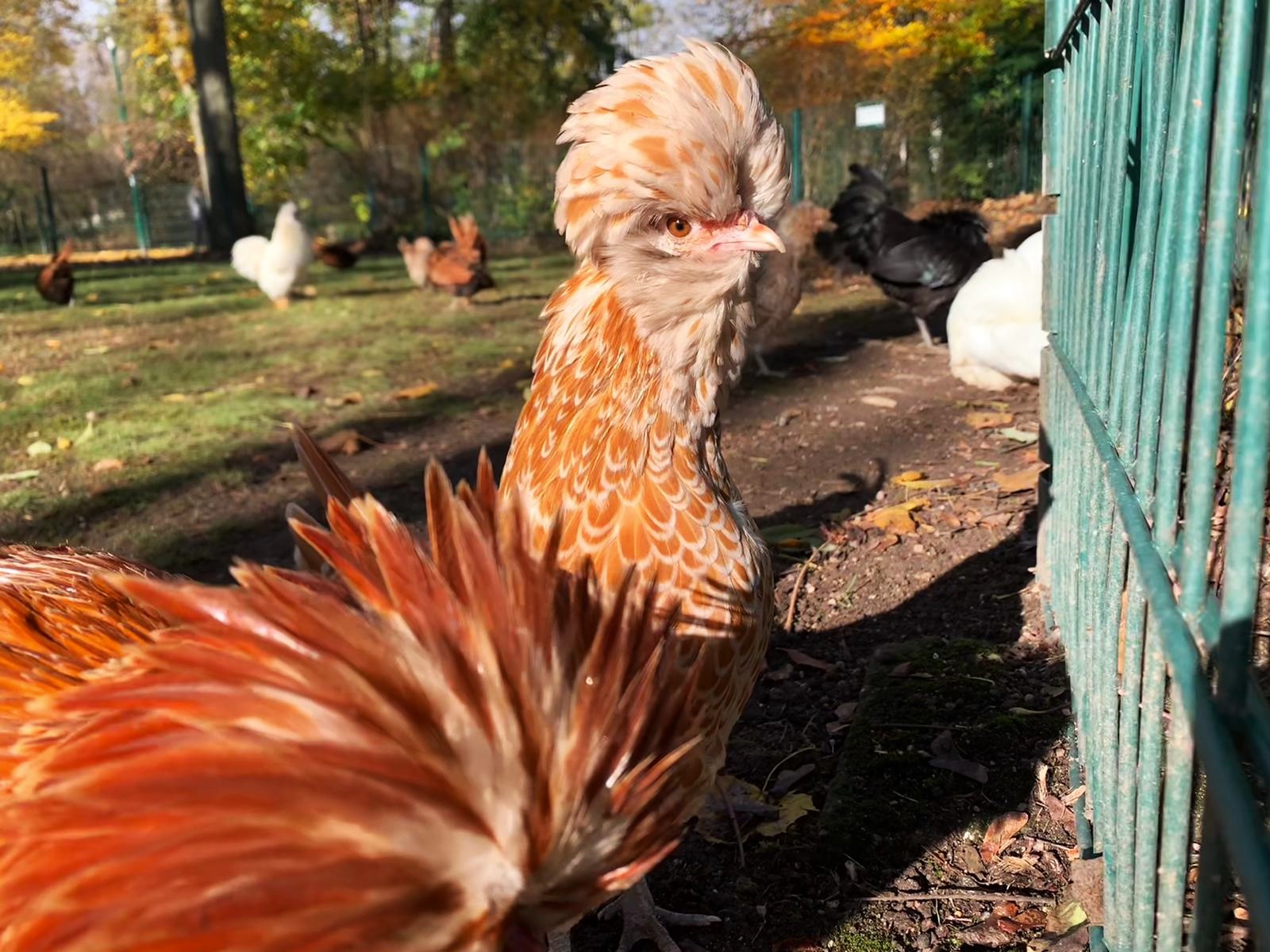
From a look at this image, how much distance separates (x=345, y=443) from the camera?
599 centimetres

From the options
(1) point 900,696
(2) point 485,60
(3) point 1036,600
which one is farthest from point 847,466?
(2) point 485,60

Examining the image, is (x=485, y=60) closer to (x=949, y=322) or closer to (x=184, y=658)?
(x=949, y=322)

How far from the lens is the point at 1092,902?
2.02 meters

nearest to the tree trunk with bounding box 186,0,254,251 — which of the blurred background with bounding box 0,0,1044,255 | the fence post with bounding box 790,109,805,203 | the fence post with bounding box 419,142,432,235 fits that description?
the blurred background with bounding box 0,0,1044,255

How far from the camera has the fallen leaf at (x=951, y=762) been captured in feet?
8.46

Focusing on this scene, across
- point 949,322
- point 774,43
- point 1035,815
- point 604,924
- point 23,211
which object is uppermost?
point 774,43

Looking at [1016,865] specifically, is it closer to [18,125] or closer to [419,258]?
[419,258]

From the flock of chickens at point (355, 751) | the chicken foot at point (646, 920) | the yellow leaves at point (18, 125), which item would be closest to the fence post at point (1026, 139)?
the chicken foot at point (646, 920)

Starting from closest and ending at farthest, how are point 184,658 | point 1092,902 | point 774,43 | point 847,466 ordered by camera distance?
point 184,658 < point 1092,902 < point 847,466 < point 774,43

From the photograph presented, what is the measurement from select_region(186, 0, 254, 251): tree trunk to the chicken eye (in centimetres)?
1879

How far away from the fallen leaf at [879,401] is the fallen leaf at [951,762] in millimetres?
3879

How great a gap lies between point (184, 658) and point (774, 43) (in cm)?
2183

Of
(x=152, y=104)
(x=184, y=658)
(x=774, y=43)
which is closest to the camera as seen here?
(x=184, y=658)

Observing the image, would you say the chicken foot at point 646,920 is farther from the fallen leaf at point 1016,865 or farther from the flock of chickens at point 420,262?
the flock of chickens at point 420,262
